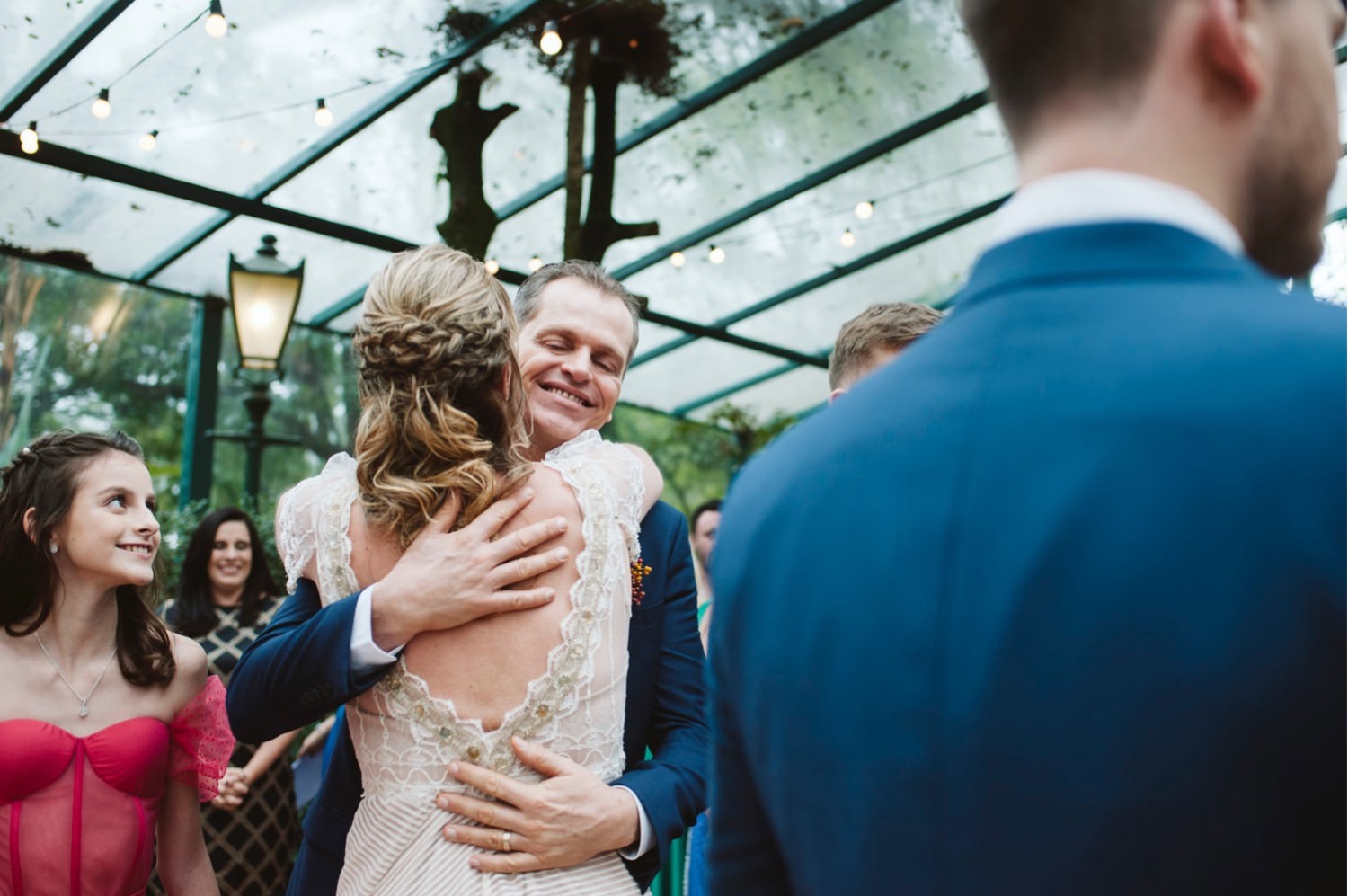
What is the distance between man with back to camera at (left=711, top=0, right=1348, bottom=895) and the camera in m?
0.61

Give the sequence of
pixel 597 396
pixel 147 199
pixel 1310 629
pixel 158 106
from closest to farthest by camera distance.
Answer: pixel 1310 629 → pixel 597 396 → pixel 158 106 → pixel 147 199

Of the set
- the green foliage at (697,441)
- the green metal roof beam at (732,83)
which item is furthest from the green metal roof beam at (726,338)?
the green metal roof beam at (732,83)

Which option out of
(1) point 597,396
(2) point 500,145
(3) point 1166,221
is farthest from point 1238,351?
(2) point 500,145

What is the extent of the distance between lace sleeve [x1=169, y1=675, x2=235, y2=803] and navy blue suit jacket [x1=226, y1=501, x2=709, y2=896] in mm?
781

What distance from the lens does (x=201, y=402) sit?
675cm

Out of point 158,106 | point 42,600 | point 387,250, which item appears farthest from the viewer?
point 387,250

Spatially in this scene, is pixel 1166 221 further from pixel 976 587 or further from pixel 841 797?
pixel 841 797

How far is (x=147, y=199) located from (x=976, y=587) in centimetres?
653

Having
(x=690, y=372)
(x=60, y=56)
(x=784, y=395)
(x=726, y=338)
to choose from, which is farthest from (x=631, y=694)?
(x=784, y=395)

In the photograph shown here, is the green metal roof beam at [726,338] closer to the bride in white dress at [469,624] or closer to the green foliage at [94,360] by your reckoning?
the green foliage at [94,360]

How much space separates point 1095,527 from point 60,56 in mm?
5475

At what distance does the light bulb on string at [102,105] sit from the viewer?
5.12 metres

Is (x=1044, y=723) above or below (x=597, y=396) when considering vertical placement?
below

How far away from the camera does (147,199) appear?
20.3 feet
